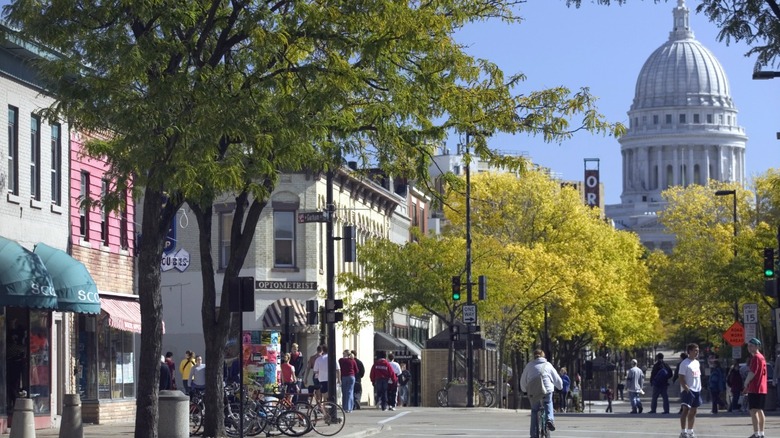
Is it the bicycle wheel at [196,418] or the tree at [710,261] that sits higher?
the tree at [710,261]

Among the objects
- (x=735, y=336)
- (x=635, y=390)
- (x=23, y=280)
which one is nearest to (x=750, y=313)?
(x=735, y=336)

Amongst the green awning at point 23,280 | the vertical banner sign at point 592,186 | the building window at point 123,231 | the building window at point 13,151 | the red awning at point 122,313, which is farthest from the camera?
the vertical banner sign at point 592,186

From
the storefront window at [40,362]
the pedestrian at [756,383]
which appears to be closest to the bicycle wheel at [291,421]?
the storefront window at [40,362]

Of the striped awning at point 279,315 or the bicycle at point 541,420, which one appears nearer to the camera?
the bicycle at point 541,420

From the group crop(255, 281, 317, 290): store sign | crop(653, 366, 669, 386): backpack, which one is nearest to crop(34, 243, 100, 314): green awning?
crop(653, 366, 669, 386): backpack

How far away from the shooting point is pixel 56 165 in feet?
118

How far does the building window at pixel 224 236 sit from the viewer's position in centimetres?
6394

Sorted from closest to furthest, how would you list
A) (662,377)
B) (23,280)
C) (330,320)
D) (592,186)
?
1. (23,280)
2. (330,320)
3. (662,377)
4. (592,186)

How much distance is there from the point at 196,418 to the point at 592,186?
141713 mm

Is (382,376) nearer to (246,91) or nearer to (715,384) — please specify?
(715,384)

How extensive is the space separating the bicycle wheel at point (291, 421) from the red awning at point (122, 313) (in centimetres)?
705

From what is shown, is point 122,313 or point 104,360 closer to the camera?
point 122,313

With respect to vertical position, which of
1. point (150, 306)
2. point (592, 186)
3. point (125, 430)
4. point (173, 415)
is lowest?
point (125, 430)

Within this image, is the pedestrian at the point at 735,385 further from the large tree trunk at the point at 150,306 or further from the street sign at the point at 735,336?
the large tree trunk at the point at 150,306
